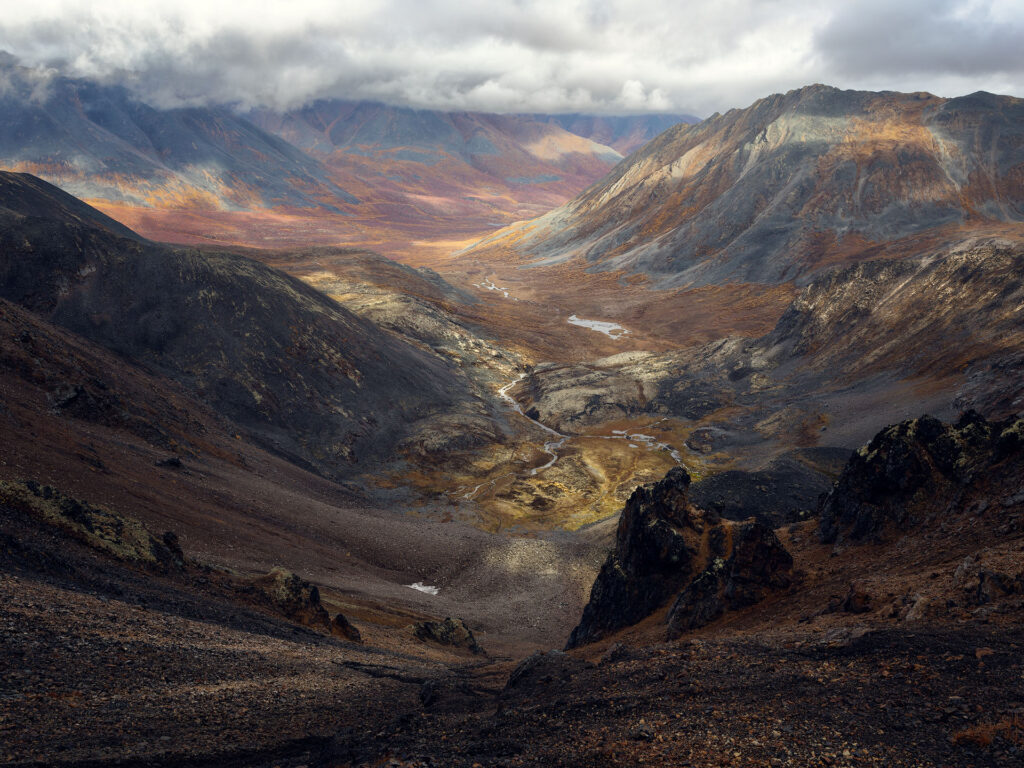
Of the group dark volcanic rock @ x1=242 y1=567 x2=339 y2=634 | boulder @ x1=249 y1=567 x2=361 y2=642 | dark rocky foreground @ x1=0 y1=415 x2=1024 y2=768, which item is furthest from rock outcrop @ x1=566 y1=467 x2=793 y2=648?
dark volcanic rock @ x1=242 y1=567 x2=339 y2=634

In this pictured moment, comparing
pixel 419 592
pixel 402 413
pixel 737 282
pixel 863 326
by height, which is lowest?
pixel 419 592

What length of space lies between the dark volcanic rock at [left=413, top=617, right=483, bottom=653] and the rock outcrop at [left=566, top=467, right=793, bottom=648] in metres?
4.45

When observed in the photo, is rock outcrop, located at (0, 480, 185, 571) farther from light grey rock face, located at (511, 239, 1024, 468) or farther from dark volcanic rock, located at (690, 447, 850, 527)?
light grey rock face, located at (511, 239, 1024, 468)

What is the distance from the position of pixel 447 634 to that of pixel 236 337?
135ft

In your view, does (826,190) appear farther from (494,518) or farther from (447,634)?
(447,634)

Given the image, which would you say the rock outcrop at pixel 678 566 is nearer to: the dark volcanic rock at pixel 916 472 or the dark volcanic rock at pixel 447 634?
the dark volcanic rock at pixel 916 472

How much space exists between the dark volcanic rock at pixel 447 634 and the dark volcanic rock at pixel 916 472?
1528 cm

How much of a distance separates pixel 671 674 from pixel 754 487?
3430 centimetres

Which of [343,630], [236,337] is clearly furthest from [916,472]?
[236,337]

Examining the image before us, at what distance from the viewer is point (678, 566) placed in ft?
80.6

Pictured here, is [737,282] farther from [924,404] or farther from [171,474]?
[171,474]

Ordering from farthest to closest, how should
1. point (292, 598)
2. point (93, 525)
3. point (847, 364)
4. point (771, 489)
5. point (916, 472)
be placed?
1. point (847, 364)
2. point (771, 489)
3. point (292, 598)
4. point (916, 472)
5. point (93, 525)

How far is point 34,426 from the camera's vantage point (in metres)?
26.0

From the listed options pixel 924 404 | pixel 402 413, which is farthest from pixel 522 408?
pixel 924 404
